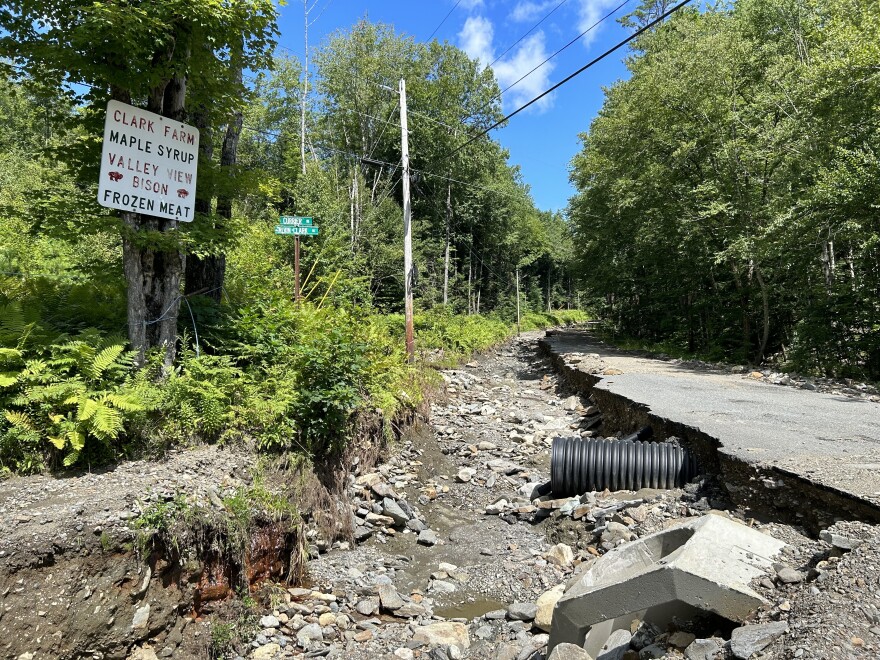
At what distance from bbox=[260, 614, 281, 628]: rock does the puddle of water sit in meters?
1.42

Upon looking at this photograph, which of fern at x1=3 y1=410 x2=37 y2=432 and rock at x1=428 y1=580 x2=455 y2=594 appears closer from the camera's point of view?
fern at x1=3 y1=410 x2=37 y2=432

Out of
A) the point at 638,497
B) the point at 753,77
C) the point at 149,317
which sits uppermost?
the point at 753,77

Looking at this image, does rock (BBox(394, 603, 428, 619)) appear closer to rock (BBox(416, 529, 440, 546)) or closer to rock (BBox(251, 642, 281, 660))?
rock (BBox(251, 642, 281, 660))

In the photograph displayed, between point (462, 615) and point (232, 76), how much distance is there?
242 inches

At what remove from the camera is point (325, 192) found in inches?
830

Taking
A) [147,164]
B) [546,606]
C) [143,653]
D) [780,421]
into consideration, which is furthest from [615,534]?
[147,164]

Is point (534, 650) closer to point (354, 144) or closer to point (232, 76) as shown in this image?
point (232, 76)

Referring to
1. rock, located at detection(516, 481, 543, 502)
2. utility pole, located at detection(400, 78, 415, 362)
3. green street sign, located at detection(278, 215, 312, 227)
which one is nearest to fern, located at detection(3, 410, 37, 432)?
green street sign, located at detection(278, 215, 312, 227)

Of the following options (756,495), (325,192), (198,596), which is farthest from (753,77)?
(198,596)

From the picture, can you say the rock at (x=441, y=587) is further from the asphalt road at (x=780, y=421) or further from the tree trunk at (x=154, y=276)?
the tree trunk at (x=154, y=276)

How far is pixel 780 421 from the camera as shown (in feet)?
22.5

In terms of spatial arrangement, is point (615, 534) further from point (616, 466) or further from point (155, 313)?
point (155, 313)

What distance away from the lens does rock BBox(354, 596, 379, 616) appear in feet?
15.2

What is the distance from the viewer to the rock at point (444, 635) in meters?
4.23
